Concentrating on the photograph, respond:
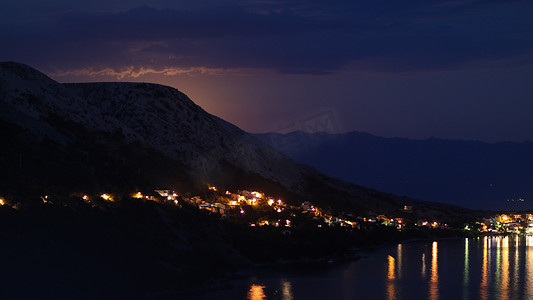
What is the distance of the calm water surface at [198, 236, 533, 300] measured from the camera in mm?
50781

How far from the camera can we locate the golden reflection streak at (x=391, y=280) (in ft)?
168

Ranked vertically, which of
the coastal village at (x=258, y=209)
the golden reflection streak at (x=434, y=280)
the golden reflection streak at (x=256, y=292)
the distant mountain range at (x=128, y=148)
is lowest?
the golden reflection streak at (x=256, y=292)

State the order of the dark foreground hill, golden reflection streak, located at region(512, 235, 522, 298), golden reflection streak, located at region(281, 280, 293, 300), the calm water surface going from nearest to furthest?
the dark foreground hill
golden reflection streak, located at region(281, 280, 293, 300)
the calm water surface
golden reflection streak, located at region(512, 235, 522, 298)

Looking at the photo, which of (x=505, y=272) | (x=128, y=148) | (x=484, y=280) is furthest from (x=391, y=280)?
(x=128, y=148)

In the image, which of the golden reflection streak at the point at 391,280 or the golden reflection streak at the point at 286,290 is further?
the golden reflection streak at the point at 391,280

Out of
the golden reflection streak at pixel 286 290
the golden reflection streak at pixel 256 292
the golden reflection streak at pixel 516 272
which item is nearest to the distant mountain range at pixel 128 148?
the golden reflection streak at pixel 256 292

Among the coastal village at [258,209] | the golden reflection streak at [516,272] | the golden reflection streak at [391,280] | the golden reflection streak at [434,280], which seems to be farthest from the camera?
the coastal village at [258,209]

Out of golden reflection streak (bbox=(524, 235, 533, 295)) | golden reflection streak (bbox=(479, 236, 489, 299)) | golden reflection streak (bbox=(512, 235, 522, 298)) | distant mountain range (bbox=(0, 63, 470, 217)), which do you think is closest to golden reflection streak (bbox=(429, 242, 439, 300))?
golden reflection streak (bbox=(479, 236, 489, 299))

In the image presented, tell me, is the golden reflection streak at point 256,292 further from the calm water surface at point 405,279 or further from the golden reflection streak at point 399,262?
the golden reflection streak at point 399,262

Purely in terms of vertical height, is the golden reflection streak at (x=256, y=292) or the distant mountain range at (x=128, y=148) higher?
the distant mountain range at (x=128, y=148)

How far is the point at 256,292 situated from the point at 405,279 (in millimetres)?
17915

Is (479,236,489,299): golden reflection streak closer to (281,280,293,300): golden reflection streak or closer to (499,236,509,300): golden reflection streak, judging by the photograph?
(499,236,509,300): golden reflection streak

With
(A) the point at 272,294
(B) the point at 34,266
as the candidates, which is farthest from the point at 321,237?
(B) the point at 34,266

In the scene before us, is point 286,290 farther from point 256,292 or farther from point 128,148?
point 128,148
